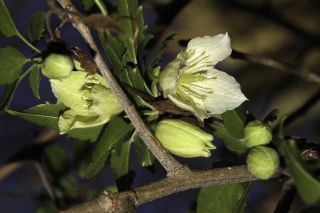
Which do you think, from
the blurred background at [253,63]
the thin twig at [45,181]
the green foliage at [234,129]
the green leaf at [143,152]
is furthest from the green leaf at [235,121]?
the blurred background at [253,63]

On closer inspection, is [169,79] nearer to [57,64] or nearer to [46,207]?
[57,64]

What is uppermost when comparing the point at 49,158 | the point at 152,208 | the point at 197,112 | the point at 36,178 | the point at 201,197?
the point at 197,112

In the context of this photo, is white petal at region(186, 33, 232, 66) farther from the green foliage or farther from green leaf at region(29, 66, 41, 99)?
green leaf at region(29, 66, 41, 99)

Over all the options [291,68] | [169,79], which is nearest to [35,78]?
[169,79]

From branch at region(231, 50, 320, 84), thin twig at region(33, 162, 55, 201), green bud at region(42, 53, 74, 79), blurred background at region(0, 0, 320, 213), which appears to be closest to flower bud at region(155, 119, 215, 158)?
green bud at region(42, 53, 74, 79)

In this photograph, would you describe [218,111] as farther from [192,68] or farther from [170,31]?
[170,31]

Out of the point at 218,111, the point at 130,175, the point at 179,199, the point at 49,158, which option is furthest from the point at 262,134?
the point at 179,199
